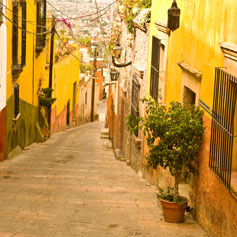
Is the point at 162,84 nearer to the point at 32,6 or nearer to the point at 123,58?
the point at 123,58

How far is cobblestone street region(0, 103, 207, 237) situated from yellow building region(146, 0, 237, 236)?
0.68 metres

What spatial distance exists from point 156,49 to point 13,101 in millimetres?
6771

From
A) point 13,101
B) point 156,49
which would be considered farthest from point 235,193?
point 13,101

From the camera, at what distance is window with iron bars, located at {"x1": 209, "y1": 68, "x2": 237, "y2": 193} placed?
215 inches

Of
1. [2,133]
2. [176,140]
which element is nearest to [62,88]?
[2,133]

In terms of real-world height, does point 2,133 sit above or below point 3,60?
below

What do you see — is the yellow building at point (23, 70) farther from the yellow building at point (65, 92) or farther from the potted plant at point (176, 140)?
the potted plant at point (176, 140)

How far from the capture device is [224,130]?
5645 mm

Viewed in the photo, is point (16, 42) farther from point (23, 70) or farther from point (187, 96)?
point (187, 96)

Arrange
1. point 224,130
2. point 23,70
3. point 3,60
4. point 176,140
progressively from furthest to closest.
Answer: point 23,70 → point 3,60 → point 176,140 → point 224,130

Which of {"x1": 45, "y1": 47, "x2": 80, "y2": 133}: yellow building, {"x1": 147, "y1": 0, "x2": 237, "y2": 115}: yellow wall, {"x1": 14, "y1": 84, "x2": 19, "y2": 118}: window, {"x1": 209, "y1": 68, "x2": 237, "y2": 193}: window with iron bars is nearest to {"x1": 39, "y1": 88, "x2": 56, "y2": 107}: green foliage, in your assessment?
{"x1": 45, "y1": 47, "x2": 80, "y2": 133}: yellow building

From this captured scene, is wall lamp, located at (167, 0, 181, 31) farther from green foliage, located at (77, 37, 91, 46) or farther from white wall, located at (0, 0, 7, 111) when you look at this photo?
green foliage, located at (77, 37, 91, 46)

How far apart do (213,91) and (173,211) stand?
1920mm

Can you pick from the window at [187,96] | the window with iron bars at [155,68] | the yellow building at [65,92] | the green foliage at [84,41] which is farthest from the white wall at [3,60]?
the green foliage at [84,41]
